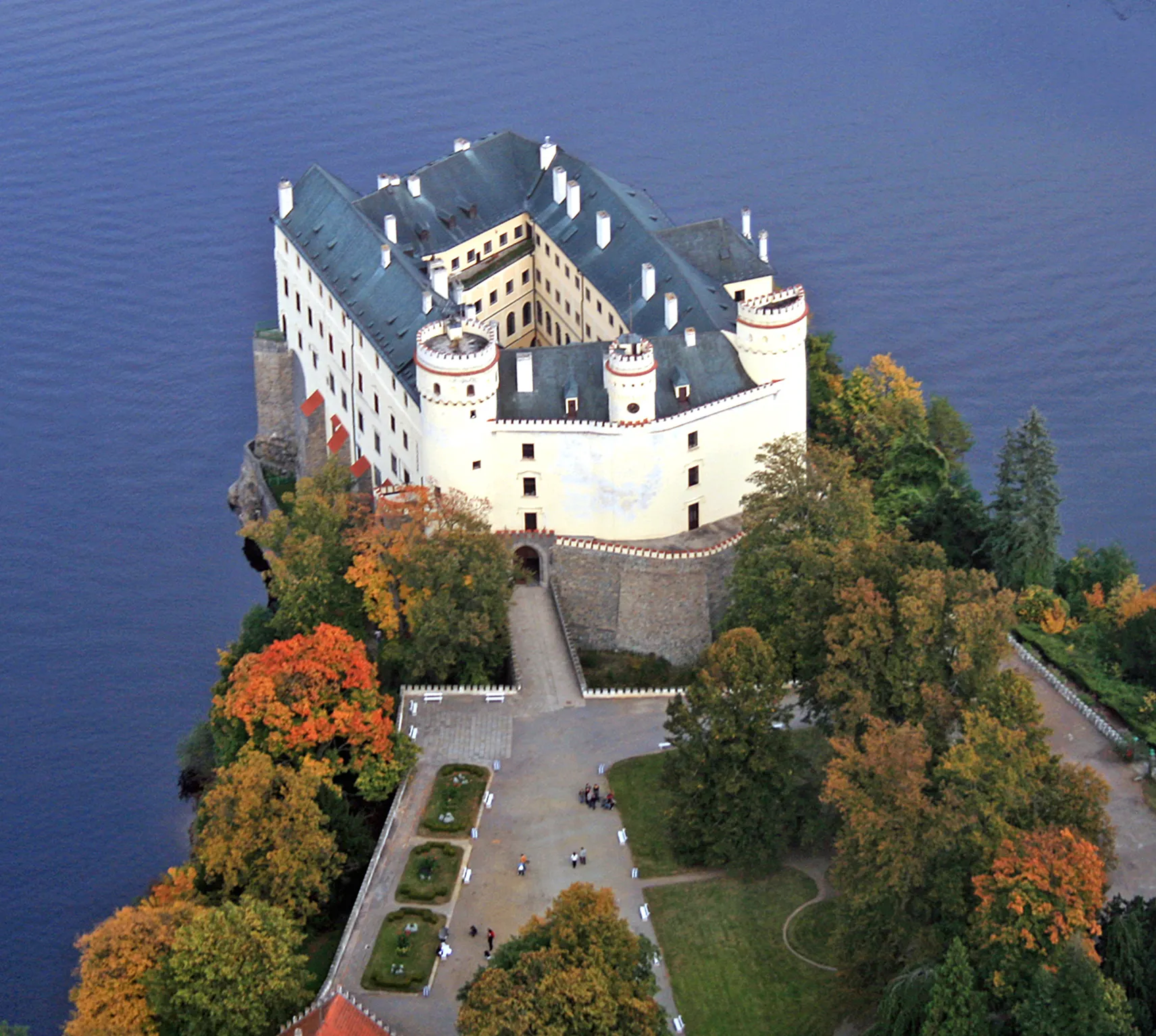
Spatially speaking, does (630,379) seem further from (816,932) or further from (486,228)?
(816,932)

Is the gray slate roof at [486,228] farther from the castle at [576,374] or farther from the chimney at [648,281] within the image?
the chimney at [648,281]

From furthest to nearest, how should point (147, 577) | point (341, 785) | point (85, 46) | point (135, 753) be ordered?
point (85, 46) → point (147, 577) → point (135, 753) → point (341, 785)

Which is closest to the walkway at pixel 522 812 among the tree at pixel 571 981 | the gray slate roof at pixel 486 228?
the tree at pixel 571 981

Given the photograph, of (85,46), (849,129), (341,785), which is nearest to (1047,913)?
(341,785)

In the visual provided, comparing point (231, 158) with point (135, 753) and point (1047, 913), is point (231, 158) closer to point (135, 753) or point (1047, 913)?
point (135, 753)

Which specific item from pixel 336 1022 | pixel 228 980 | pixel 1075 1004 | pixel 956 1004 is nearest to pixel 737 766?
pixel 956 1004
